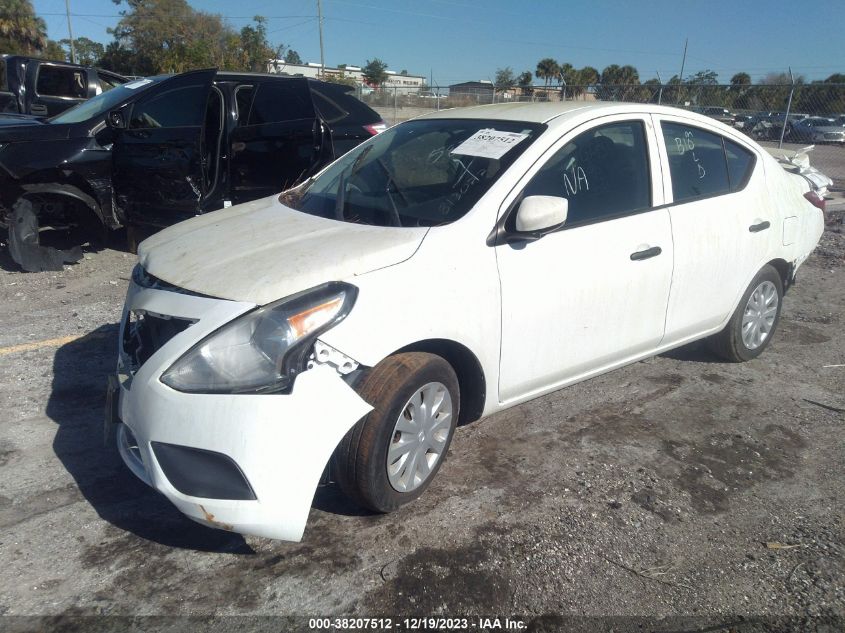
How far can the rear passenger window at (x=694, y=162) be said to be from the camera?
13.3ft

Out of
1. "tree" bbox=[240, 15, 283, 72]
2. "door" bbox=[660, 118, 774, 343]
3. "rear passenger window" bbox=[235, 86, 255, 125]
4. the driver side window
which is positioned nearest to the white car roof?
"door" bbox=[660, 118, 774, 343]

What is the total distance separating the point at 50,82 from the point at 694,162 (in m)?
9.74

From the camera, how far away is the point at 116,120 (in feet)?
21.4

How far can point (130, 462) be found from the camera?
2803mm

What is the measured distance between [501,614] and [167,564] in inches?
51.1

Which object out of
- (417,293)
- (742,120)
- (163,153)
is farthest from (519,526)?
(742,120)

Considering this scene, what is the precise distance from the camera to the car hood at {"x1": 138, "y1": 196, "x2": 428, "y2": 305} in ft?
8.90

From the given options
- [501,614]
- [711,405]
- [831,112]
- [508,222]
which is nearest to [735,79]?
[831,112]

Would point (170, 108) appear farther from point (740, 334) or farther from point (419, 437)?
point (740, 334)

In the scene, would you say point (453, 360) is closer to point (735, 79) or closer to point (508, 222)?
point (508, 222)

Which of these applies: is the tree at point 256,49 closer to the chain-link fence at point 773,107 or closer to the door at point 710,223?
the chain-link fence at point 773,107

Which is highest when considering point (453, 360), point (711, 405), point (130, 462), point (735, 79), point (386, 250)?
point (735, 79)

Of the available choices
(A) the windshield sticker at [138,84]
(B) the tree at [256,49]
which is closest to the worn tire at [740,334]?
(A) the windshield sticker at [138,84]

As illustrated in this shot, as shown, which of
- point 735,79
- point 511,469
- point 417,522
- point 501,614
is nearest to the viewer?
point 501,614
